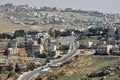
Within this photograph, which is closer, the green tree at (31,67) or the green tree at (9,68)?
the green tree at (31,67)

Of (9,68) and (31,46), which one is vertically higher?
(31,46)

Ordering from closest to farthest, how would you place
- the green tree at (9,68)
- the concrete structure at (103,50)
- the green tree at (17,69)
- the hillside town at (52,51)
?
the hillside town at (52,51)
the green tree at (17,69)
the green tree at (9,68)
the concrete structure at (103,50)

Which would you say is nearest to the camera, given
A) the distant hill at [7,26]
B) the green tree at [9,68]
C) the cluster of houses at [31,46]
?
the green tree at [9,68]

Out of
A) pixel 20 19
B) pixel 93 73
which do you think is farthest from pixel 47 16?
pixel 93 73

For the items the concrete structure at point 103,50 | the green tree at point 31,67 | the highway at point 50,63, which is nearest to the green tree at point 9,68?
the green tree at point 31,67

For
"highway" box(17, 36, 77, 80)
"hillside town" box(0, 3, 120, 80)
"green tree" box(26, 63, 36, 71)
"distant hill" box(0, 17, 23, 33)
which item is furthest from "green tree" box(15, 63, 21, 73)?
"distant hill" box(0, 17, 23, 33)

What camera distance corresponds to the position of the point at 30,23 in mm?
167000

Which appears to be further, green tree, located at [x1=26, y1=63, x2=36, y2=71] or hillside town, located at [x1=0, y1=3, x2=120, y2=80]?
green tree, located at [x1=26, y1=63, x2=36, y2=71]

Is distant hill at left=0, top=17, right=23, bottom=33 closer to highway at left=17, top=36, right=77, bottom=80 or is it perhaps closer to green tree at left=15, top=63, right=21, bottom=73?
highway at left=17, top=36, right=77, bottom=80

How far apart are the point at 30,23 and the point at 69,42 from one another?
7637 cm

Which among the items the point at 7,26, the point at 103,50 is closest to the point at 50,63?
the point at 103,50

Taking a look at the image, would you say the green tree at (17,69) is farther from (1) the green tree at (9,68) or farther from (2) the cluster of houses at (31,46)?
(2) the cluster of houses at (31,46)

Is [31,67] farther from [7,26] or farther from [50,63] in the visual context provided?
[7,26]

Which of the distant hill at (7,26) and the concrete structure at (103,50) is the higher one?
the distant hill at (7,26)
